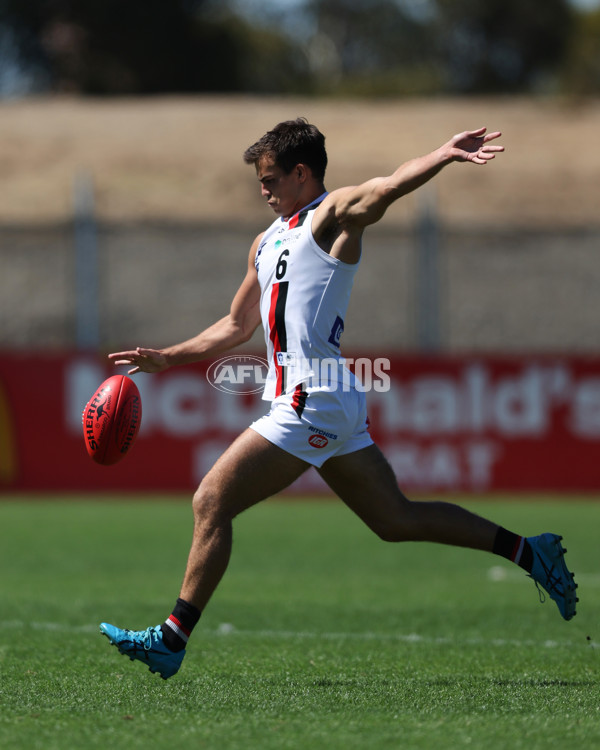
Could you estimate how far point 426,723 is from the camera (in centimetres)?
485

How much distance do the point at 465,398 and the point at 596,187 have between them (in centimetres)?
1641

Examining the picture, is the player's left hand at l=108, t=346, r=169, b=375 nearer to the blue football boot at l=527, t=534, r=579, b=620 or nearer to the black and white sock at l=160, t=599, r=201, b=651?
the black and white sock at l=160, t=599, r=201, b=651

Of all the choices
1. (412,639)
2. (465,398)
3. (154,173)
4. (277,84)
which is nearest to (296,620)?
(412,639)

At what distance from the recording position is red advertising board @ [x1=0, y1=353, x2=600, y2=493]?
16.0m

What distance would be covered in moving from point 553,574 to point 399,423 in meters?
10.2

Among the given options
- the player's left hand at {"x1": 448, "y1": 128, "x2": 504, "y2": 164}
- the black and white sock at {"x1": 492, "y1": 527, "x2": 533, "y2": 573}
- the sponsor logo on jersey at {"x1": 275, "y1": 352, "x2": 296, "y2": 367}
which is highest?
the player's left hand at {"x1": 448, "y1": 128, "x2": 504, "y2": 164}

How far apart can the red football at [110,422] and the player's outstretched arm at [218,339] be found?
0.49 ft

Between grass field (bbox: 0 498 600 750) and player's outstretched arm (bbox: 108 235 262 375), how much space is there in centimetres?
153

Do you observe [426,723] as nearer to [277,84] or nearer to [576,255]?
[576,255]

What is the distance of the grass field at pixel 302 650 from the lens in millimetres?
4734

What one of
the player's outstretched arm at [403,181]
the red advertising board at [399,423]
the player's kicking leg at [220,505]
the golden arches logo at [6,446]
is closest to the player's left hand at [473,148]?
the player's outstretched arm at [403,181]

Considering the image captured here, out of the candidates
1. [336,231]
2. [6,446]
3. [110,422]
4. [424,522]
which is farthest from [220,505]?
[6,446]

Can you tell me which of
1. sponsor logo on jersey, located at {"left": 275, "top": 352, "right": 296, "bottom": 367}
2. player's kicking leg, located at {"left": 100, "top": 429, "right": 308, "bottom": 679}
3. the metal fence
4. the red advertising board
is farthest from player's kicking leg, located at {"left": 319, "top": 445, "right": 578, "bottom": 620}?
the metal fence

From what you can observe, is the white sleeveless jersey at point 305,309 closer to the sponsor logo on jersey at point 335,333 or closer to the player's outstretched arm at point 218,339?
the sponsor logo on jersey at point 335,333
